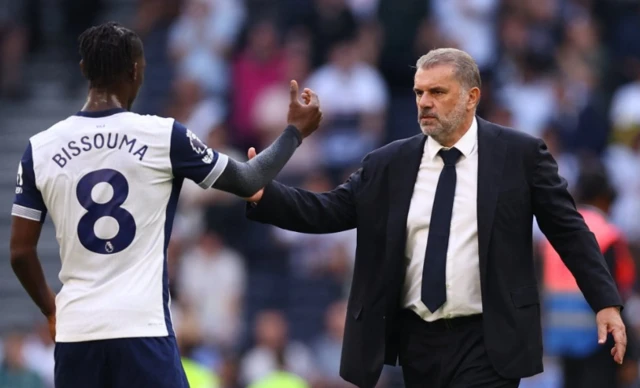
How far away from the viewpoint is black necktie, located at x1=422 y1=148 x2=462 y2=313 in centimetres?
605

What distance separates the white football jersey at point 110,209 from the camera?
18.1ft

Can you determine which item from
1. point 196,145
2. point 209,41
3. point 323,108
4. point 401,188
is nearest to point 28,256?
point 196,145

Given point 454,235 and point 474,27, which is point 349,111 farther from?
point 454,235

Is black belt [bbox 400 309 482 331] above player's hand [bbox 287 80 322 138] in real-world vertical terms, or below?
below

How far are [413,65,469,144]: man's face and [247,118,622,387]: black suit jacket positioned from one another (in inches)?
7.1

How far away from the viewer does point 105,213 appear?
551 cm

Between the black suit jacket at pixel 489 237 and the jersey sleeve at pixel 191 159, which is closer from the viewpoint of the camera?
the jersey sleeve at pixel 191 159

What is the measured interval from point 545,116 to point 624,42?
1.92 m

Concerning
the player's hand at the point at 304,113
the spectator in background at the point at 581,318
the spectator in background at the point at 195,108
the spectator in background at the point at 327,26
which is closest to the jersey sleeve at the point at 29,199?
the player's hand at the point at 304,113

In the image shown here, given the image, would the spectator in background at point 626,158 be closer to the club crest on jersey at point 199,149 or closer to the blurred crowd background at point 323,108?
the blurred crowd background at point 323,108

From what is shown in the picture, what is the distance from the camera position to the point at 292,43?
14.7 metres

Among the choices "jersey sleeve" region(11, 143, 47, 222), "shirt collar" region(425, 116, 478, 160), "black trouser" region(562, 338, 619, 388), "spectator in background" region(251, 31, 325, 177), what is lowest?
"black trouser" region(562, 338, 619, 388)

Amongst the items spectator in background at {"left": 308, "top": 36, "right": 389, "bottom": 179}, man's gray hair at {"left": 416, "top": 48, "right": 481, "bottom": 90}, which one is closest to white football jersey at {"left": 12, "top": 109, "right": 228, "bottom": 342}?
man's gray hair at {"left": 416, "top": 48, "right": 481, "bottom": 90}

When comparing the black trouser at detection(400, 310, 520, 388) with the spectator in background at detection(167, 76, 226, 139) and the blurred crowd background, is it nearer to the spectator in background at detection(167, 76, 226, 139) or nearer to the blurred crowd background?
the blurred crowd background
